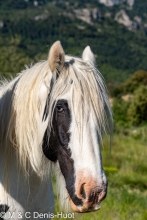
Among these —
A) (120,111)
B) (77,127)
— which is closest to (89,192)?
(77,127)

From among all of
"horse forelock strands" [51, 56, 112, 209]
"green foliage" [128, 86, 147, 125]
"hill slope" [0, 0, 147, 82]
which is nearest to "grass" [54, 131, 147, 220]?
"horse forelock strands" [51, 56, 112, 209]

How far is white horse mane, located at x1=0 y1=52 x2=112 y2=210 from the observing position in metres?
1.91

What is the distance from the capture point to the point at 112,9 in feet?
567

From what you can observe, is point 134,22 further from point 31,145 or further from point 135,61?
point 31,145

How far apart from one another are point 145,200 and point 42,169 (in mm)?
3184

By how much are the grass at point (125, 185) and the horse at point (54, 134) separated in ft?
1.13

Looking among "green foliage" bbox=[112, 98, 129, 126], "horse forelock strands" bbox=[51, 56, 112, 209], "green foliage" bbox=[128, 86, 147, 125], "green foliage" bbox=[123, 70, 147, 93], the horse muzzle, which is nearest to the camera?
the horse muzzle

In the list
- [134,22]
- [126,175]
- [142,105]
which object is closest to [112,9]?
[134,22]

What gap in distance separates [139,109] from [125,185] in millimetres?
14356

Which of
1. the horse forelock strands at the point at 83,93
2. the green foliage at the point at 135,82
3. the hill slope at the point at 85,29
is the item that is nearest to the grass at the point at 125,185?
the horse forelock strands at the point at 83,93

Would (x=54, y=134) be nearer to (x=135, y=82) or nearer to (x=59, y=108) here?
(x=59, y=108)

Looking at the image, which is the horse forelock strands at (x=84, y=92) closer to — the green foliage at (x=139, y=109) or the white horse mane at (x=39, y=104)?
the white horse mane at (x=39, y=104)

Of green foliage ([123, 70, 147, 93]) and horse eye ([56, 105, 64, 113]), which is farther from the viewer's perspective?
green foliage ([123, 70, 147, 93])

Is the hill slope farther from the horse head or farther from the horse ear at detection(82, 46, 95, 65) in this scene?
the horse head
